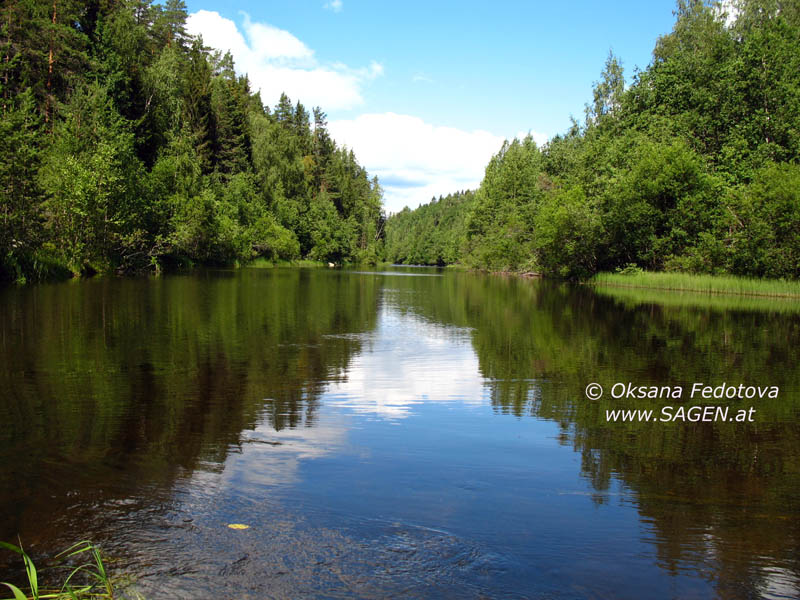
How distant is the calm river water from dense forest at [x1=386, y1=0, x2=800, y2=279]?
2714 centimetres

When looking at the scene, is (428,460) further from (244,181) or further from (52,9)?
(244,181)

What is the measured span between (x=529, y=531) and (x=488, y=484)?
113 cm

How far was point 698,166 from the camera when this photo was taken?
1690 inches

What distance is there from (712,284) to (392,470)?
38.6 meters

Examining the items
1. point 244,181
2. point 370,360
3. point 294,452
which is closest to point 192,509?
point 294,452

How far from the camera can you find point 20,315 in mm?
17875

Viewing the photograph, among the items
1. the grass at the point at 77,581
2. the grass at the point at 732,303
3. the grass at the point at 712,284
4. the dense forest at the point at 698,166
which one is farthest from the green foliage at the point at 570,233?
the grass at the point at 77,581

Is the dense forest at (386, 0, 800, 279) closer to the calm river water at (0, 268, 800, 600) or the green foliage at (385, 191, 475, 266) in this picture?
the calm river water at (0, 268, 800, 600)

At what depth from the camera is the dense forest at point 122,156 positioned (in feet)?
109

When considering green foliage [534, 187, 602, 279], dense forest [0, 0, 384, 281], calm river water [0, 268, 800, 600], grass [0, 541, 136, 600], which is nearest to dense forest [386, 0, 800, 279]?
green foliage [534, 187, 602, 279]

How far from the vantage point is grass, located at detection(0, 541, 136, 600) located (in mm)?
3286

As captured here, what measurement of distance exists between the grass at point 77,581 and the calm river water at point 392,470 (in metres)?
0.18

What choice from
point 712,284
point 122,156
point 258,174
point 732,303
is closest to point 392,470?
point 732,303

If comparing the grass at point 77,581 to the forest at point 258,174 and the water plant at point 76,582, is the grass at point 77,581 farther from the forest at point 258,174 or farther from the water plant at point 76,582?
the forest at point 258,174
